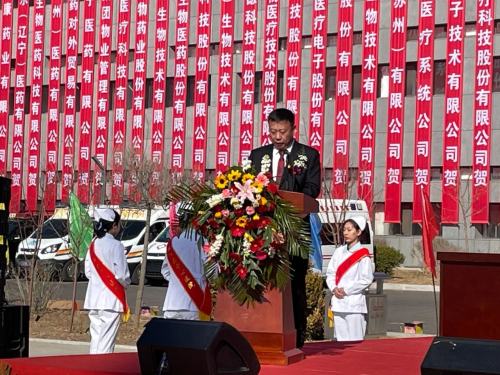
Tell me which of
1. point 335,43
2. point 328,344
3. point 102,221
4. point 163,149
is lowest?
point 328,344

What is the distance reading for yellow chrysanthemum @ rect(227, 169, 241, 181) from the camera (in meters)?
7.89

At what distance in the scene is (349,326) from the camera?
11938 mm

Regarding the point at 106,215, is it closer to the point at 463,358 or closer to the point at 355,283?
the point at 355,283

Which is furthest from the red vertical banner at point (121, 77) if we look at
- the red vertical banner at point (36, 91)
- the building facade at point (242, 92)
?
the red vertical banner at point (36, 91)

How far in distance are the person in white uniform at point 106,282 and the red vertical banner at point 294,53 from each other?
33189 mm

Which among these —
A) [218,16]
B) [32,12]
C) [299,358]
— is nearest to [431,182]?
[218,16]

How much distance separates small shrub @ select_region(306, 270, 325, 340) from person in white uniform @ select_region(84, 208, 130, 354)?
5681 mm

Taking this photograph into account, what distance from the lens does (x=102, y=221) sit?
11.7 meters

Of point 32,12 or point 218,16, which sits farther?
point 32,12

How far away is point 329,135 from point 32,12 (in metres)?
17.2

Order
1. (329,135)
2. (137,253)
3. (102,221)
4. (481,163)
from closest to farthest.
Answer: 1. (102,221)
2. (137,253)
3. (481,163)
4. (329,135)

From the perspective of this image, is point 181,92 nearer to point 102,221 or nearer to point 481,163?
point 481,163

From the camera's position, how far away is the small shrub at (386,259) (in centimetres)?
3622

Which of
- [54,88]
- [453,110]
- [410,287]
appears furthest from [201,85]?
[410,287]
